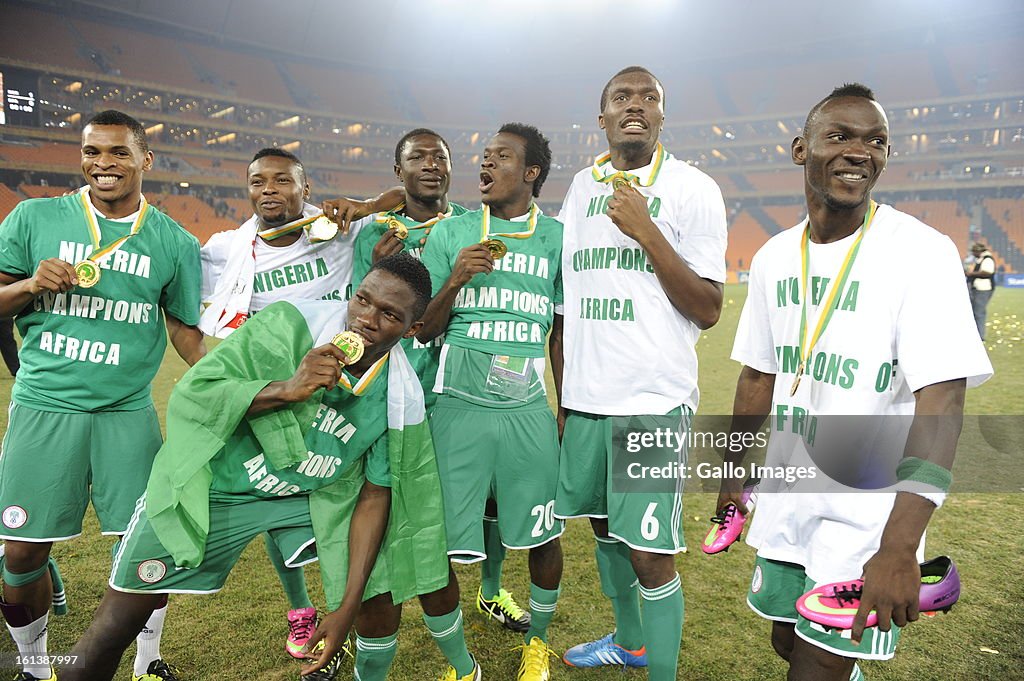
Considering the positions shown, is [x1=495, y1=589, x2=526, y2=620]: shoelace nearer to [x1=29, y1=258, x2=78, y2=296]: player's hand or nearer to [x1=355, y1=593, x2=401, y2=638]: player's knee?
[x1=355, y1=593, x2=401, y2=638]: player's knee

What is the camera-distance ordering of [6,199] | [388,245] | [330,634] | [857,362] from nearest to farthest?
[857,362], [330,634], [388,245], [6,199]

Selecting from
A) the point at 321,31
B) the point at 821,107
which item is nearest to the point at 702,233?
the point at 821,107

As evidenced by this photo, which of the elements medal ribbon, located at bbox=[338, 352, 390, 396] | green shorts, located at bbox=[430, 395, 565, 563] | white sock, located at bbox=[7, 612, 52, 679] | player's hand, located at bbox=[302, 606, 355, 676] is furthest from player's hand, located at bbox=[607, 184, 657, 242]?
white sock, located at bbox=[7, 612, 52, 679]

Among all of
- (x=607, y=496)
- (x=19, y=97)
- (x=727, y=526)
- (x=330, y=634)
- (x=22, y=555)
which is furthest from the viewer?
(x=19, y=97)

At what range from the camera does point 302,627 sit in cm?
334

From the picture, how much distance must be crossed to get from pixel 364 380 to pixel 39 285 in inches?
53.8

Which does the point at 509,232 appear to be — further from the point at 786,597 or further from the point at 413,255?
the point at 786,597

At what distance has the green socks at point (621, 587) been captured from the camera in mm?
3199

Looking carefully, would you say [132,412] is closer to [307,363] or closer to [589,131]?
[307,363]

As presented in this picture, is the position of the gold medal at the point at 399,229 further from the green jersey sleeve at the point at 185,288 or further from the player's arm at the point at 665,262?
the player's arm at the point at 665,262

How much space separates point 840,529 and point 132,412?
9.49 feet

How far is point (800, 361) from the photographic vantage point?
2193 mm

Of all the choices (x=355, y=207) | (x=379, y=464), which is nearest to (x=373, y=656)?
(x=379, y=464)

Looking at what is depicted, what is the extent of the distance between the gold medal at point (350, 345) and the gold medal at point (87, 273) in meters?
1.25
